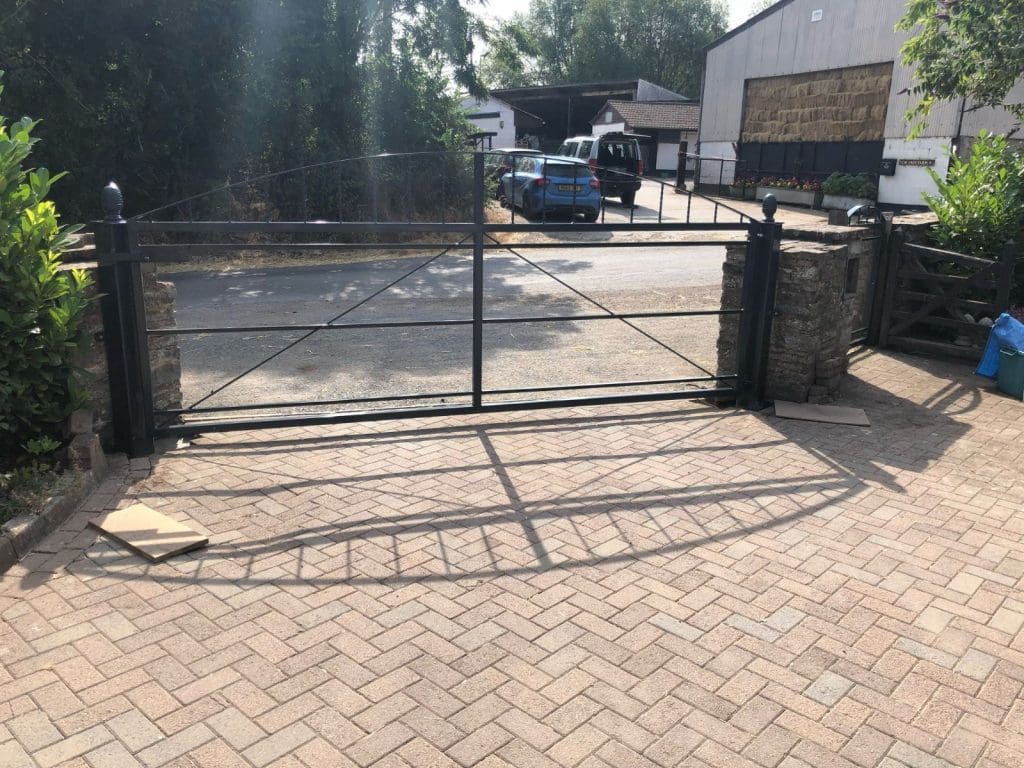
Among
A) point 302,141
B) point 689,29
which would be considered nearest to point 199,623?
point 302,141

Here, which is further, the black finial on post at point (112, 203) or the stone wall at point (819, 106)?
the stone wall at point (819, 106)

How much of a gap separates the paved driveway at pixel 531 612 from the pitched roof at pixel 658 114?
127 ft

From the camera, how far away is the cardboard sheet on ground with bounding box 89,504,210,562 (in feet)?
14.9

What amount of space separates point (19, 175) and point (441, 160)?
593 inches

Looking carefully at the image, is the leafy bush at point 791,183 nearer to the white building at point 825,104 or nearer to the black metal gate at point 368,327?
the white building at point 825,104

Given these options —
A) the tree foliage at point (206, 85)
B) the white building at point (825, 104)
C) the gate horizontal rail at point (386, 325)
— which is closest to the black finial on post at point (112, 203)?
the gate horizontal rail at point (386, 325)

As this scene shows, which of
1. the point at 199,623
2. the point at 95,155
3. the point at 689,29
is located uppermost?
the point at 689,29

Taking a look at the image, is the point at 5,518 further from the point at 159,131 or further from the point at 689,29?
the point at 689,29

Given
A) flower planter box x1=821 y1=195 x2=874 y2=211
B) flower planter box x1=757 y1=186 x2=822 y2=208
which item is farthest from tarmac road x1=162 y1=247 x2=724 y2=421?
flower planter box x1=757 y1=186 x2=822 y2=208

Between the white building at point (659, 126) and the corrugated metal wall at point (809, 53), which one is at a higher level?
the corrugated metal wall at point (809, 53)

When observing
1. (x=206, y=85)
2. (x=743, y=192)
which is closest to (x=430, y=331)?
(x=206, y=85)

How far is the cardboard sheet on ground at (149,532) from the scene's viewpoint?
14.9ft

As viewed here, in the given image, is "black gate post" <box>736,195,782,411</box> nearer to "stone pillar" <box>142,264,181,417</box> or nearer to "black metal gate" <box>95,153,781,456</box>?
"black metal gate" <box>95,153,781,456</box>

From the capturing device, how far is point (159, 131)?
52.8ft
